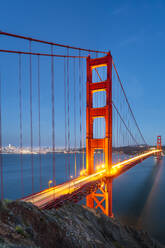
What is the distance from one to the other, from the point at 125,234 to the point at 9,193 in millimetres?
26671

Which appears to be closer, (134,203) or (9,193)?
(134,203)

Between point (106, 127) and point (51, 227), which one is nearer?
point (51, 227)

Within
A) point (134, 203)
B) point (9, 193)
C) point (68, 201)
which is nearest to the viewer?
point (68, 201)

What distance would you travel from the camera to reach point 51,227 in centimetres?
595

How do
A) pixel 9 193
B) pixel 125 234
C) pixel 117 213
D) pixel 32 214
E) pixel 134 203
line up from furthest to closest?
pixel 9 193, pixel 134 203, pixel 117 213, pixel 125 234, pixel 32 214

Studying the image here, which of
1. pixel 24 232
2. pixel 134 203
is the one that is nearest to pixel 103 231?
pixel 24 232

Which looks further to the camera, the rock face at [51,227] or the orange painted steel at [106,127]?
the orange painted steel at [106,127]

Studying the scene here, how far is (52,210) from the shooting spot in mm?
7715

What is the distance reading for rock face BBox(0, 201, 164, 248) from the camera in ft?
15.2

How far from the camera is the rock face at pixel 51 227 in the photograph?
15.2 feet

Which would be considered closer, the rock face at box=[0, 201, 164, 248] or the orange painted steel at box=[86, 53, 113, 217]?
the rock face at box=[0, 201, 164, 248]

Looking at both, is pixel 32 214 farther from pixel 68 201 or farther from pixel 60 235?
pixel 68 201

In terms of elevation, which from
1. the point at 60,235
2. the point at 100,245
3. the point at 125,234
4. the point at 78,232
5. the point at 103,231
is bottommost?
the point at 125,234

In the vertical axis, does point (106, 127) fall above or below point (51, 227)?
above
